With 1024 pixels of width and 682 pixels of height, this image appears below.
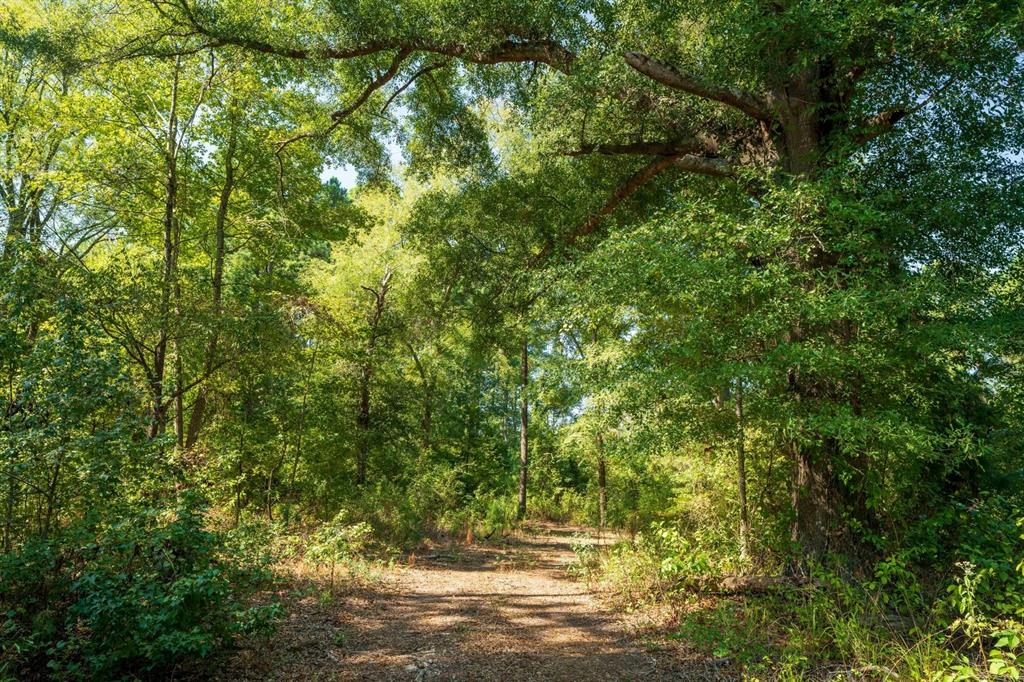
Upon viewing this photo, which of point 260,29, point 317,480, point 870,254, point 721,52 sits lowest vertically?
point 317,480

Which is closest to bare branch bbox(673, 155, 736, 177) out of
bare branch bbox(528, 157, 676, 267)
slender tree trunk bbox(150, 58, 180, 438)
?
bare branch bbox(528, 157, 676, 267)

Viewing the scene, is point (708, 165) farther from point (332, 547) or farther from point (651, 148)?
point (332, 547)

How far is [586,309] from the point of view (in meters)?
6.72

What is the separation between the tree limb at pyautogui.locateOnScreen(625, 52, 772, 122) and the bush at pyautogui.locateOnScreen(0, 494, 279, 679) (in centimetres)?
769

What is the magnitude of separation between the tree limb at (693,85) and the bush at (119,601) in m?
7.69

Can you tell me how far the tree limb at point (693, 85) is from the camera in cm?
725

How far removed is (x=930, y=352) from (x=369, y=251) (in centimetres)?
1424

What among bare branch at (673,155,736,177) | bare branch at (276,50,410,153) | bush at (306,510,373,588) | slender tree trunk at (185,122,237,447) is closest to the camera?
bush at (306,510,373,588)

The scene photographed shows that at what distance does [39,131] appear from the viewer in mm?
11203

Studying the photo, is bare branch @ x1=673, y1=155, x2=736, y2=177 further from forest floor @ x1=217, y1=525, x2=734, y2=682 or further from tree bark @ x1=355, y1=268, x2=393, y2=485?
tree bark @ x1=355, y1=268, x2=393, y2=485

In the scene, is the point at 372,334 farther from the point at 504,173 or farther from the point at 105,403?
the point at 105,403

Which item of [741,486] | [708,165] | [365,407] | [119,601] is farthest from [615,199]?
[119,601]

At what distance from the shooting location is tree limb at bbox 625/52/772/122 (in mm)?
7254

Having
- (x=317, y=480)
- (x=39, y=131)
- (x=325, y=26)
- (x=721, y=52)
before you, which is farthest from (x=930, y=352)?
(x=39, y=131)
